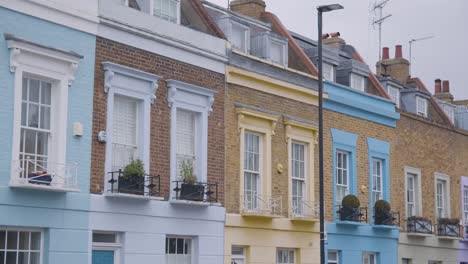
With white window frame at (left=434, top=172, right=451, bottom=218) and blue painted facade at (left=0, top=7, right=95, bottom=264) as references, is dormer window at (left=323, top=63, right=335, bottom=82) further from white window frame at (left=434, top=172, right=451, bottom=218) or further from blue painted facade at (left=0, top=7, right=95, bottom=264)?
blue painted facade at (left=0, top=7, right=95, bottom=264)

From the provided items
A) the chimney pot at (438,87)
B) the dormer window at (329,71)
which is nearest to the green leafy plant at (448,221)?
the dormer window at (329,71)

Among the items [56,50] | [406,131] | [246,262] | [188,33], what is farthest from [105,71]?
[406,131]

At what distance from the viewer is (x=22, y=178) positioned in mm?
16297

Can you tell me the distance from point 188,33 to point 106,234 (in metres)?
5.45

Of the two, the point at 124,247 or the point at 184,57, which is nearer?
the point at 124,247

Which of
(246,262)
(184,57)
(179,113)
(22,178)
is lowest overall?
(246,262)

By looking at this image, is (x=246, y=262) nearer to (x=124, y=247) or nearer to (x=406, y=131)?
(x=124, y=247)

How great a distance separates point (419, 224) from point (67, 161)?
16.7m

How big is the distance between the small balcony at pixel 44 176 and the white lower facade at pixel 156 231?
0.94 metres

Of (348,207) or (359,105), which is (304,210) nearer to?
(348,207)

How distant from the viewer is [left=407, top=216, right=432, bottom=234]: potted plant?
30438mm

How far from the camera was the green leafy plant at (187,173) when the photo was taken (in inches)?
813

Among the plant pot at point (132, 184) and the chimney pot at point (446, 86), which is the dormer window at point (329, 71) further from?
the chimney pot at point (446, 86)

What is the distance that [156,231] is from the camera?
19.9 meters
